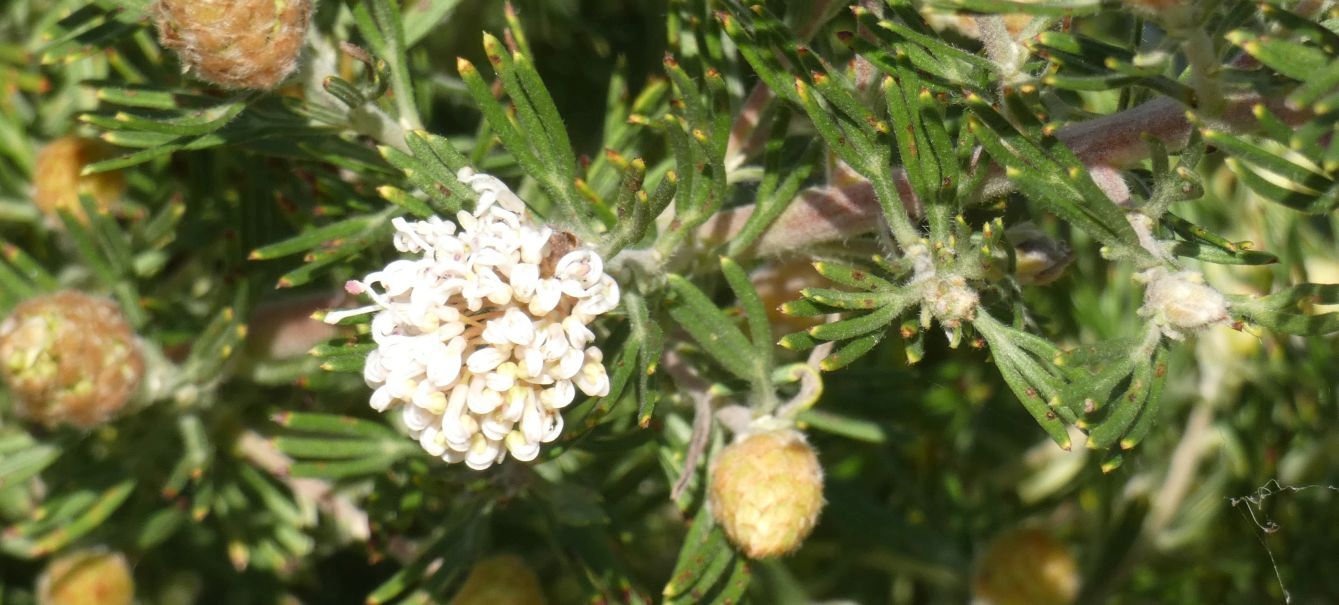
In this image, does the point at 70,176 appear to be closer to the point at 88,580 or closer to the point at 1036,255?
the point at 88,580

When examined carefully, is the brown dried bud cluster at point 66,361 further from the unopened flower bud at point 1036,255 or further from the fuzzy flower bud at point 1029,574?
the fuzzy flower bud at point 1029,574

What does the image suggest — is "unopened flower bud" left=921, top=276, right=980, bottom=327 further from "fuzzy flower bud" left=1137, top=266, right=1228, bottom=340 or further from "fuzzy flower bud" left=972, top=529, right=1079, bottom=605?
"fuzzy flower bud" left=972, top=529, right=1079, bottom=605

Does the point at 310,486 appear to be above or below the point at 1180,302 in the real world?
below

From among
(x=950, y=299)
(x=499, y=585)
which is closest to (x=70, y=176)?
(x=499, y=585)

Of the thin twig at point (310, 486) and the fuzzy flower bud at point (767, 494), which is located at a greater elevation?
the fuzzy flower bud at point (767, 494)

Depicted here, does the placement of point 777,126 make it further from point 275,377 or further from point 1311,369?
point 1311,369

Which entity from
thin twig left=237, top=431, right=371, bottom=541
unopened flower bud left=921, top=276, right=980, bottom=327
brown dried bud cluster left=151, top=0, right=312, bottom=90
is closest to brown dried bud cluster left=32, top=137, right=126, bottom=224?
thin twig left=237, top=431, right=371, bottom=541

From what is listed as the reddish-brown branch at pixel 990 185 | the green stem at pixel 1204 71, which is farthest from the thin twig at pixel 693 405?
the green stem at pixel 1204 71
